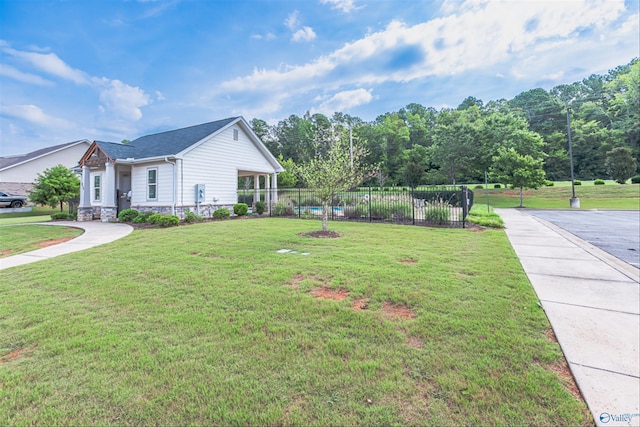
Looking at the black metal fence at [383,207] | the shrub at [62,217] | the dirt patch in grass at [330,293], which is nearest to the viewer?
the dirt patch in grass at [330,293]

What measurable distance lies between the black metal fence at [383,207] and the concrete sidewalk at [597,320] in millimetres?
4822

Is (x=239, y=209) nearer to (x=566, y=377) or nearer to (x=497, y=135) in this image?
(x=566, y=377)

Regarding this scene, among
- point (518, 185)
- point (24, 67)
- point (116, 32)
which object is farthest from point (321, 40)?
point (518, 185)

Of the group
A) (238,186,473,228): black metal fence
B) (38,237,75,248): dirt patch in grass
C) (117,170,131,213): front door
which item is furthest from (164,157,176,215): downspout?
(238,186,473,228): black metal fence

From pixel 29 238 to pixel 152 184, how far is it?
520 cm

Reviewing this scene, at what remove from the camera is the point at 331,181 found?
8.55m

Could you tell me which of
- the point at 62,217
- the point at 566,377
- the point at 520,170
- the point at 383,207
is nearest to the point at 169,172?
the point at 62,217

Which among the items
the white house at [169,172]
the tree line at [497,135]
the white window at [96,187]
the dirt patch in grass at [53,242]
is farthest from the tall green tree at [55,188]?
the tree line at [497,135]

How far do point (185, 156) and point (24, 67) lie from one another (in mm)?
7408

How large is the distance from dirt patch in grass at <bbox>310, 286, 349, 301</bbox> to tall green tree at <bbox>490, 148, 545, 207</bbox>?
25.5 m

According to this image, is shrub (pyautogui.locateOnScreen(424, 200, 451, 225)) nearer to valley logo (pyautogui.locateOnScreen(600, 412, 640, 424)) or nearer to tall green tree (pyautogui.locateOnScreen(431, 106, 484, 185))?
valley logo (pyautogui.locateOnScreen(600, 412, 640, 424))

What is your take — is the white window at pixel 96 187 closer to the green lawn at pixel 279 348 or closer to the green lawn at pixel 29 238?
the green lawn at pixel 29 238

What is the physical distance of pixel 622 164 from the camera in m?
28.1

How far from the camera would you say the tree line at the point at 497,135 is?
30845mm
